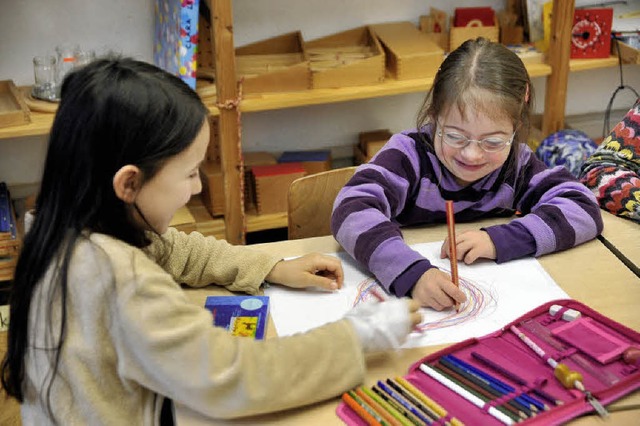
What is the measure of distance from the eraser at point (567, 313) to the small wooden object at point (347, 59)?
1332mm

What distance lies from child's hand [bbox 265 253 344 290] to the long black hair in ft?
1.01

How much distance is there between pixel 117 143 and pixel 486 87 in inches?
26.8

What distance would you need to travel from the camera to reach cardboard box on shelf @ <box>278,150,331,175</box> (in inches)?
97.3

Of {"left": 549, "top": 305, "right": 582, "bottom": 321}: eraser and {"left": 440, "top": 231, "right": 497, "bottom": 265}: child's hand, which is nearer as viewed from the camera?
{"left": 549, "top": 305, "right": 582, "bottom": 321}: eraser

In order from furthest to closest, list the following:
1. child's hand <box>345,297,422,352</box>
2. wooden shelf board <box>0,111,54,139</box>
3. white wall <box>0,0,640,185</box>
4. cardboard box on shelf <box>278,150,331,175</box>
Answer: cardboard box on shelf <box>278,150,331,175</box> < white wall <box>0,0,640,185</box> < wooden shelf board <box>0,111,54,139</box> < child's hand <box>345,297,422,352</box>

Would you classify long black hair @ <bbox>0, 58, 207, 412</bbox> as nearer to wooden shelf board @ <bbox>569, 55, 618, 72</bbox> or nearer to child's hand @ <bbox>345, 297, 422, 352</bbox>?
child's hand @ <bbox>345, 297, 422, 352</bbox>

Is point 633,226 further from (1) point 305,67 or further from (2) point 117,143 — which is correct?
(1) point 305,67

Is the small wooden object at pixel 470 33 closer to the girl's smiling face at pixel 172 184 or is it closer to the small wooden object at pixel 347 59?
the small wooden object at pixel 347 59

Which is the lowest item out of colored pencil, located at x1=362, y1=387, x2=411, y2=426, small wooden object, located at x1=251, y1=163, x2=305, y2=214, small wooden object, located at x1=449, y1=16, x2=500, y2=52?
small wooden object, located at x1=251, y1=163, x2=305, y2=214

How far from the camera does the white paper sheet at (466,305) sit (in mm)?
1062

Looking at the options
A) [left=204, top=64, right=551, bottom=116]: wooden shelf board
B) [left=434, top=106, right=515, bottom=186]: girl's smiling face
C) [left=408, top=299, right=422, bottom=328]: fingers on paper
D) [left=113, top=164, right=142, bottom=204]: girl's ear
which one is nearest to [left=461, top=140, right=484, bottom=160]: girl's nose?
[left=434, top=106, right=515, bottom=186]: girl's smiling face

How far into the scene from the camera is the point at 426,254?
1.29m

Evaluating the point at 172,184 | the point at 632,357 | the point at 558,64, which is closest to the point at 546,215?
the point at 632,357

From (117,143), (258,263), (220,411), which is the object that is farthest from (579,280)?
(117,143)
